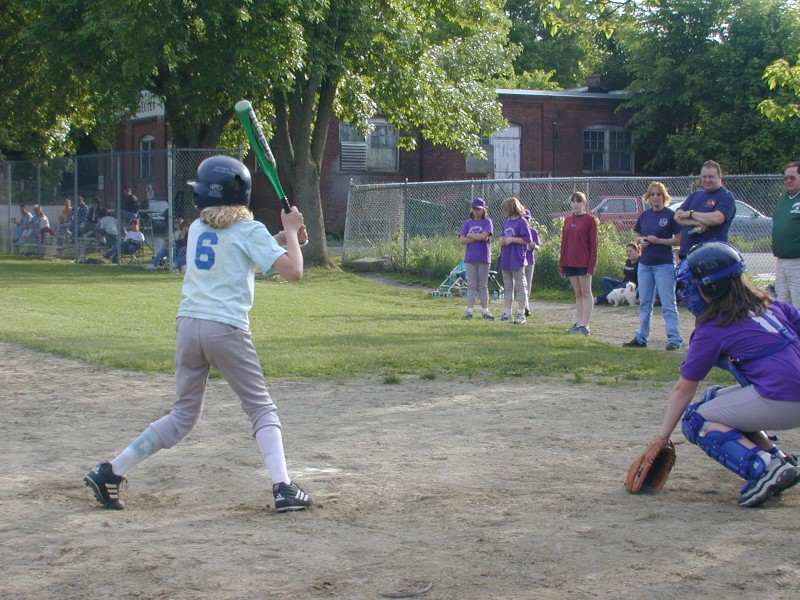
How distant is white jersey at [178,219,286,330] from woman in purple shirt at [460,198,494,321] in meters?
10.1

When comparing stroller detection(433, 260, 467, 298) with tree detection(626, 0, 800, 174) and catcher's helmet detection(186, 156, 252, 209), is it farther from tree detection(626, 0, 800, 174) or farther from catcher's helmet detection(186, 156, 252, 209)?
tree detection(626, 0, 800, 174)

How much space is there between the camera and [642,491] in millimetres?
5770

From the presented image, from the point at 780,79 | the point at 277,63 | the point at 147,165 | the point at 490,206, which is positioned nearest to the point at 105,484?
the point at 780,79

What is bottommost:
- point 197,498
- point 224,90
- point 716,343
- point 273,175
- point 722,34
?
point 197,498

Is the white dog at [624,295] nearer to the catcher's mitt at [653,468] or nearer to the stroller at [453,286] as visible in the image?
the stroller at [453,286]

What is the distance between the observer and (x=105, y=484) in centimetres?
548

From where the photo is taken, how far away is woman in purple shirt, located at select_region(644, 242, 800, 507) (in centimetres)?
541

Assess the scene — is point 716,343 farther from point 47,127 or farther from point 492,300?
point 47,127

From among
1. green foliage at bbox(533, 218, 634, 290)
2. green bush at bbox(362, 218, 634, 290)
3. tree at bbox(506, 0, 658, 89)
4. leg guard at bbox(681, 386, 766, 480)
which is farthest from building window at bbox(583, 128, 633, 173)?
leg guard at bbox(681, 386, 766, 480)

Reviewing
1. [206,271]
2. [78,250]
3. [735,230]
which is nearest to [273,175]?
[206,271]

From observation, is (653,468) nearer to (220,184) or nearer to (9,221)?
(220,184)

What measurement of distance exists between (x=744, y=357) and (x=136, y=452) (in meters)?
3.35

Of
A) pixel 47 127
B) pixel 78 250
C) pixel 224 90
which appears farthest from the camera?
pixel 47 127

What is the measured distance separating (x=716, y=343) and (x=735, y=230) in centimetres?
1492
